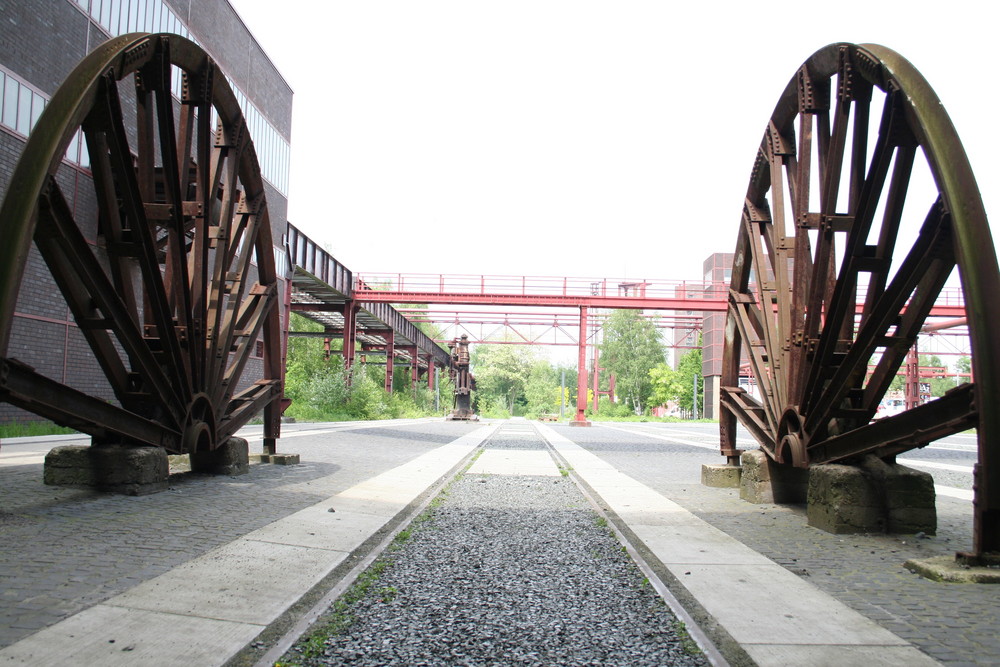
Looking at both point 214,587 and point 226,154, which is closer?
point 214,587

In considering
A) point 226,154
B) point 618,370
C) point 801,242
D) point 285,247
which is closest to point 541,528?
point 801,242

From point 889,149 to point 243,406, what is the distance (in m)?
8.20

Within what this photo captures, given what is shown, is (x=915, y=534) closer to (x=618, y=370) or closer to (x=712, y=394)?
(x=712, y=394)

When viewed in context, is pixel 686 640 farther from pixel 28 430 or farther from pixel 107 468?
pixel 28 430

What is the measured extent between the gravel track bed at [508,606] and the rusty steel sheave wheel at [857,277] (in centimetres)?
241

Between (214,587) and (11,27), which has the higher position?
(11,27)

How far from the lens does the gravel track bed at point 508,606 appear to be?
129 inches

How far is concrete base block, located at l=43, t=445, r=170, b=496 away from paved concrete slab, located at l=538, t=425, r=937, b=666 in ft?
16.1

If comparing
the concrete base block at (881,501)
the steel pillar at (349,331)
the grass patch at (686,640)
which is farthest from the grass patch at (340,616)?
the steel pillar at (349,331)

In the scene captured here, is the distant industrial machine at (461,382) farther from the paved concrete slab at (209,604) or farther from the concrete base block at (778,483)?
the paved concrete slab at (209,604)

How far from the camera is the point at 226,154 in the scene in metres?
9.30

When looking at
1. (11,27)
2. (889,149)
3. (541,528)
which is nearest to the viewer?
(889,149)

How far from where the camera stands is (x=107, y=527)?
221 inches

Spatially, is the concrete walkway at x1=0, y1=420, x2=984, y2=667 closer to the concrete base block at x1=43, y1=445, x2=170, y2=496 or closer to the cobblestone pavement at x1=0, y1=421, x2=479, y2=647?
the cobblestone pavement at x1=0, y1=421, x2=479, y2=647
